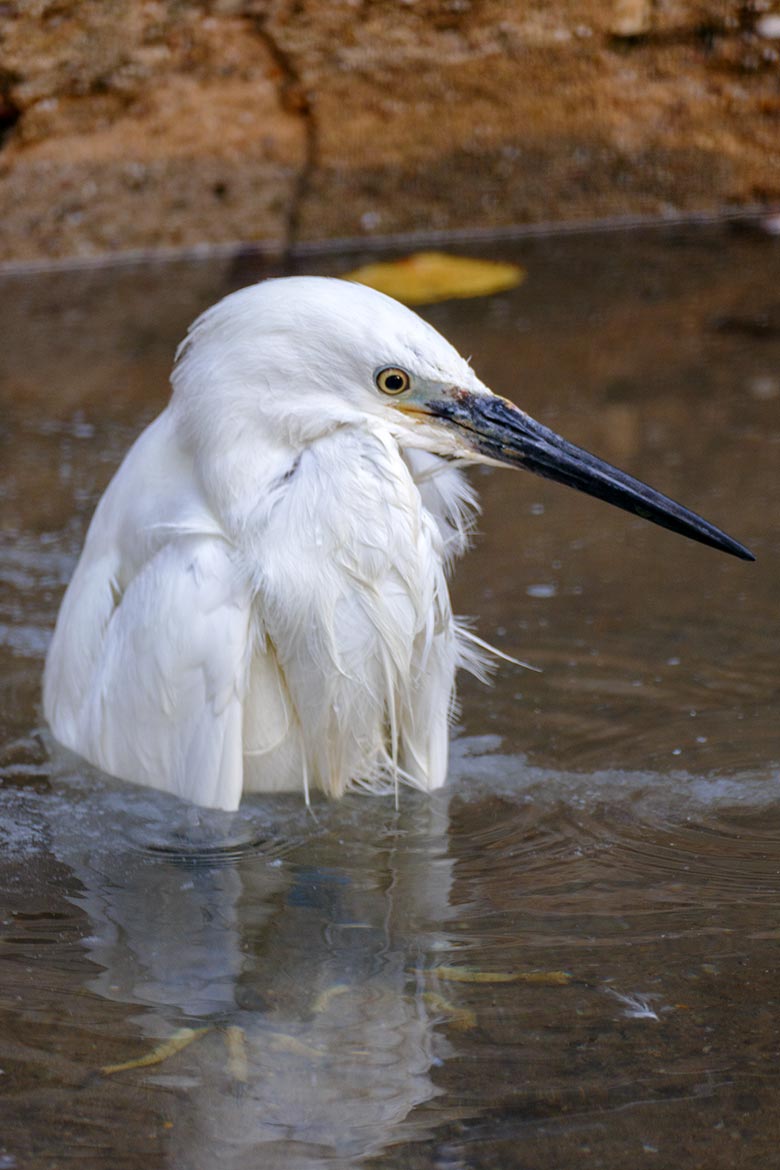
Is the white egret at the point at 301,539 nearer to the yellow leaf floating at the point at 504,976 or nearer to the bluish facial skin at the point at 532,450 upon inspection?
Answer: the bluish facial skin at the point at 532,450

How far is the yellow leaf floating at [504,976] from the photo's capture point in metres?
2.16

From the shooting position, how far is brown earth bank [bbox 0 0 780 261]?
20.7ft

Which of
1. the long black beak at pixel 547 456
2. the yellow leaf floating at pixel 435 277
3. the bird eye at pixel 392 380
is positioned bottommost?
the yellow leaf floating at pixel 435 277

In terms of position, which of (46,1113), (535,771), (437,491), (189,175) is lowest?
(189,175)

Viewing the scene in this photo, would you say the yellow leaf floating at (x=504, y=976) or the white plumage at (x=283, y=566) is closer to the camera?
the yellow leaf floating at (x=504, y=976)

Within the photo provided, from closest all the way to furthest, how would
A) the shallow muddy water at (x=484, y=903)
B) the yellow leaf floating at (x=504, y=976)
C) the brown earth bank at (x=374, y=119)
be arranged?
the shallow muddy water at (x=484, y=903)
the yellow leaf floating at (x=504, y=976)
the brown earth bank at (x=374, y=119)

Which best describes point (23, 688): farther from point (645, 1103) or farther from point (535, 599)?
point (645, 1103)

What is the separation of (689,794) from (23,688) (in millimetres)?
1551

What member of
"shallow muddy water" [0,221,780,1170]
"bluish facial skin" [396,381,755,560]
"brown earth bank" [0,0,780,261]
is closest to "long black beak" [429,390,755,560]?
"bluish facial skin" [396,381,755,560]

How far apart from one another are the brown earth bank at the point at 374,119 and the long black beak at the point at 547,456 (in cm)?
432

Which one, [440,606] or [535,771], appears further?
[535,771]

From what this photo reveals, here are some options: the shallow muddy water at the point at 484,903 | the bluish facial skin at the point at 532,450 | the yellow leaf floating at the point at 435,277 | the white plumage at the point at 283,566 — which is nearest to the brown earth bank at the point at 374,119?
the yellow leaf floating at the point at 435,277

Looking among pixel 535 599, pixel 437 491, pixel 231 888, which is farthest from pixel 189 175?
pixel 231 888

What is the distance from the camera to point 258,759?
276cm
